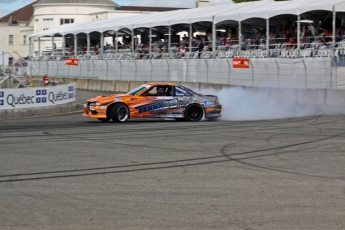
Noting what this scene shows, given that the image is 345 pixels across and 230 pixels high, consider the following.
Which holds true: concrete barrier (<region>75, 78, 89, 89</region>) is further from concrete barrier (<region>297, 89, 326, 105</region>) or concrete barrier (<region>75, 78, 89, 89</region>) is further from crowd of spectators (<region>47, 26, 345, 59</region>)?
concrete barrier (<region>297, 89, 326, 105</region>)

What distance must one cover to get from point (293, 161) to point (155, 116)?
8.66 m

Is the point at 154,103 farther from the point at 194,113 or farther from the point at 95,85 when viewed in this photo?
the point at 95,85

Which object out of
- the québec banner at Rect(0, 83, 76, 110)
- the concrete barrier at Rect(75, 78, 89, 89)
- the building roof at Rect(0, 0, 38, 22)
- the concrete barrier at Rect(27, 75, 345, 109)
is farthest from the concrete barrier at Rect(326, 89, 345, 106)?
the building roof at Rect(0, 0, 38, 22)

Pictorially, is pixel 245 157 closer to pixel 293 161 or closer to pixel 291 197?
pixel 293 161

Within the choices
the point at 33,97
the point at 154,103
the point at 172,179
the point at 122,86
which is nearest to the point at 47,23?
the point at 122,86

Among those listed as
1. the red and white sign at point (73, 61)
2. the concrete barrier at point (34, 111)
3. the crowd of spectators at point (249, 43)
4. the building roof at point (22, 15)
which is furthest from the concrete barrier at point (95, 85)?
the building roof at point (22, 15)

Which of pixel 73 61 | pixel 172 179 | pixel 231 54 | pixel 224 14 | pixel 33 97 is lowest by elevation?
pixel 172 179

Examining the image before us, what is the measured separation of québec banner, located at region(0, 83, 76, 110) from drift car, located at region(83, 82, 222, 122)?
14.4 ft

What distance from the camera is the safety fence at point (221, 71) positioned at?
89.4 ft

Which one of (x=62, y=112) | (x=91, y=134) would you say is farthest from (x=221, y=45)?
(x=91, y=134)

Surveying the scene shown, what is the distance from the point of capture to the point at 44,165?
448 inches

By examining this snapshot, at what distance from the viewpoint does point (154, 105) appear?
2033 cm

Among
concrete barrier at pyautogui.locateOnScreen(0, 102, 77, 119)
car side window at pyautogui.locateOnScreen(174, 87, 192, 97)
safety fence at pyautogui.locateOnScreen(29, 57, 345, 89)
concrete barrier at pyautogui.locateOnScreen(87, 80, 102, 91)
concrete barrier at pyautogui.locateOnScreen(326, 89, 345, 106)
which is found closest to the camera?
car side window at pyautogui.locateOnScreen(174, 87, 192, 97)

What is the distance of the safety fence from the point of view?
27234 mm
